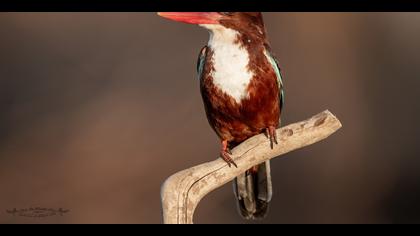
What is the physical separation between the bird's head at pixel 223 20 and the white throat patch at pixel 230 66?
2 centimetres

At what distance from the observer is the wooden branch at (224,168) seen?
112 inches

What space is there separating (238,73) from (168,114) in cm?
266

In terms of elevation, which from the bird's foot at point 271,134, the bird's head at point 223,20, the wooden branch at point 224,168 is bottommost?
the wooden branch at point 224,168

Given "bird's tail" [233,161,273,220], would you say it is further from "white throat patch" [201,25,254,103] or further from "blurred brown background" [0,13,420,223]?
"blurred brown background" [0,13,420,223]

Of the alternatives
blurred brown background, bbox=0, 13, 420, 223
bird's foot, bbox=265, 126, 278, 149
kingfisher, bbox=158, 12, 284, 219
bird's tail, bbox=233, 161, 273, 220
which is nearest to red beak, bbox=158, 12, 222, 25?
kingfisher, bbox=158, 12, 284, 219

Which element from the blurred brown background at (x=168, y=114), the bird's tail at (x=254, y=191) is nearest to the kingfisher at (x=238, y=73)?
the bird's tail at (x=254, y=191)

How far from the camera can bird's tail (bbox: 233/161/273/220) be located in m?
3.55

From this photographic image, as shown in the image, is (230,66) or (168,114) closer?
(230,66)

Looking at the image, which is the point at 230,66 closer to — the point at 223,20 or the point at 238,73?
the point at 238,73

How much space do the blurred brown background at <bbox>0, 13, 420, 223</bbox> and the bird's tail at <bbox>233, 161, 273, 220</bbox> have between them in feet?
5.00

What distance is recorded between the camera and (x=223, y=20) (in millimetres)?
3258

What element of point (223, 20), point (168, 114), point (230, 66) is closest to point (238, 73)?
point (230, 66)

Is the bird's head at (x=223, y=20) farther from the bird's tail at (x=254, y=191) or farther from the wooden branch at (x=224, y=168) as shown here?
the bird's tail at (x=254, y=191)

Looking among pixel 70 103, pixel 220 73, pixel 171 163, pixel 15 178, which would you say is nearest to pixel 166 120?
pixel 171 163
